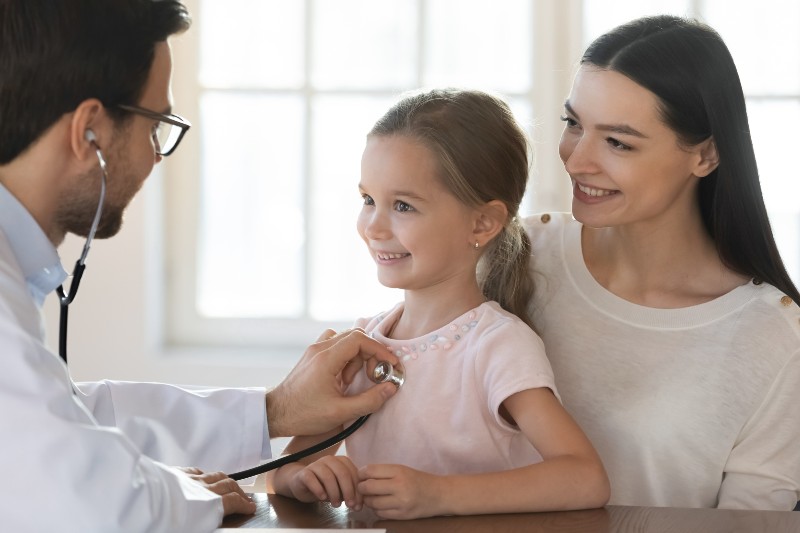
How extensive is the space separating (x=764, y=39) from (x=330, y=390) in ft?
7.73

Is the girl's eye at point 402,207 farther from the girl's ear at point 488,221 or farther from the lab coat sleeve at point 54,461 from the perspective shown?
the lab coat sleeve at point 54,461

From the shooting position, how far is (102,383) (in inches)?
68.9

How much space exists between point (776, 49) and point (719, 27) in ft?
0.64

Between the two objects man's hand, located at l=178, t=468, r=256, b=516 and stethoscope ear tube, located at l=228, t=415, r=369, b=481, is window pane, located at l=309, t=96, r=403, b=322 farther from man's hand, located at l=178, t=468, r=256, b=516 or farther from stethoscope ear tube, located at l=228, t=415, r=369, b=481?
man's hand, located at l=178, t=468, r=256, b=516

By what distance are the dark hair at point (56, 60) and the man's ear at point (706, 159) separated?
1.00m

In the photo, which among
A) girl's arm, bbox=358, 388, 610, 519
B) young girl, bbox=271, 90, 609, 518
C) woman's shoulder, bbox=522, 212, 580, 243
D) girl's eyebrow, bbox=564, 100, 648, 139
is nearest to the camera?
girl's arm, bbox=358, 388, 610, 519

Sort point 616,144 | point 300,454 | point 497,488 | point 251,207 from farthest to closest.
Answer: point 251,207, point 616,144, point 300,454, point 497,488

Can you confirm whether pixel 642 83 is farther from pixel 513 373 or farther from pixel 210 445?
pixel 210 445

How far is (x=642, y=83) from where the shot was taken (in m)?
1.83

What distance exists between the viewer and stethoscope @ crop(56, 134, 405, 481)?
1481mm

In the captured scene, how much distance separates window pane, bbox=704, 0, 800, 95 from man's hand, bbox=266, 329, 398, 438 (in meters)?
2.21

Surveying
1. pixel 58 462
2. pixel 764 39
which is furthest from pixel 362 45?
pixel 58 462

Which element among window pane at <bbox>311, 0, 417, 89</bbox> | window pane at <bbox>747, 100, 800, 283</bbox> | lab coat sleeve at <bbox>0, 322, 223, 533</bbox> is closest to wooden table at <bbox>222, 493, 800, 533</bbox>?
lab coat sleeve at <bbox>0, 322, 223, 533</bbox>

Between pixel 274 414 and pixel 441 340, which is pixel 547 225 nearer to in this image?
pixel 441 340
